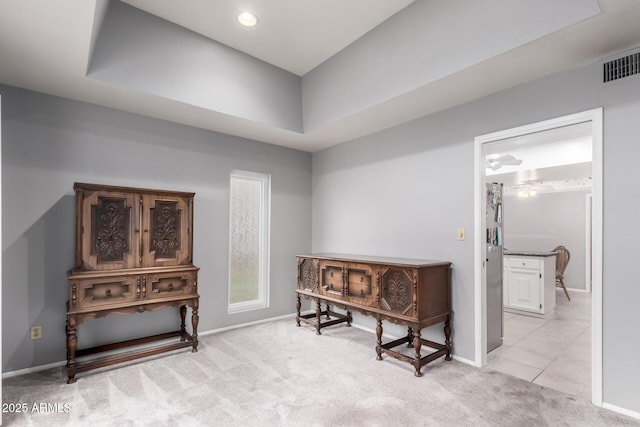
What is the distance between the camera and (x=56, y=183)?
10.00 feet

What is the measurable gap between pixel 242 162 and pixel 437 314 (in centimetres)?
295

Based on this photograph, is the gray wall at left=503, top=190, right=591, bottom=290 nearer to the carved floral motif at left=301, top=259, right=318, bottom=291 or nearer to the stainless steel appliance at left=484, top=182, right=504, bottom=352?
the stainless steel appliance at left=484, top=182, right=504, bottom=352

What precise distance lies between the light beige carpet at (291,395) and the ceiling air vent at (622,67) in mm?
2334

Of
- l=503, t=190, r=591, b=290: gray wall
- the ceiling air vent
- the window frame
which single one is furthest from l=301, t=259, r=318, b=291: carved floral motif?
l=503, t=190, r=591, b=290: gray wall

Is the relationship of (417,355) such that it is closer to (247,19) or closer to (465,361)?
(465,361)

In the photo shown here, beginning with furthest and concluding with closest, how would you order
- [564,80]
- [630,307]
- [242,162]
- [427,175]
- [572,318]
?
[572,318] < [242,162] < [427,175] < [564,80] < [630,307]

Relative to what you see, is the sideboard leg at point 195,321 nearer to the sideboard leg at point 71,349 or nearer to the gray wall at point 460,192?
the sideboard leg at point 71,349

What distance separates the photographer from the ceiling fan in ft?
17.1

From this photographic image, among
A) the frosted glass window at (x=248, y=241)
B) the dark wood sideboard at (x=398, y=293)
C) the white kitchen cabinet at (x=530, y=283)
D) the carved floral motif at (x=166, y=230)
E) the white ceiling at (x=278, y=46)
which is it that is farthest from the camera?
the white kitchen cabinet at (x=530, y=283)

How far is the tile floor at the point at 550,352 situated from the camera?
2.75 meters

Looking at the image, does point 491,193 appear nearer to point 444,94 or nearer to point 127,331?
point 444,94

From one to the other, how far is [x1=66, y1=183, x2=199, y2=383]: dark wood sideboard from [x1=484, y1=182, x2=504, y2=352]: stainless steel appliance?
3.03m

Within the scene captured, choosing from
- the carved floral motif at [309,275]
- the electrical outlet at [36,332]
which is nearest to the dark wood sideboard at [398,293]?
the carved floral motif at [309,275]

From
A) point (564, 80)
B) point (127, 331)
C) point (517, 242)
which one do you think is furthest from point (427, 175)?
point (517, 242)
